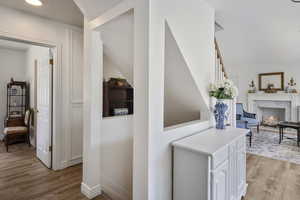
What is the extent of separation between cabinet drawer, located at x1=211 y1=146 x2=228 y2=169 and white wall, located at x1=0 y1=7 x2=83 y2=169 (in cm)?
238

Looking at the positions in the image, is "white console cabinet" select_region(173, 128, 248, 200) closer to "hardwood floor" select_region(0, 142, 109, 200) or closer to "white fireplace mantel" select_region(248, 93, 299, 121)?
"hardwood floor" select_region(0, 142, 109, 200)

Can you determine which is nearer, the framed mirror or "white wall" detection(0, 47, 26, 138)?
"white wall" detection(0, 47, 26, 138)

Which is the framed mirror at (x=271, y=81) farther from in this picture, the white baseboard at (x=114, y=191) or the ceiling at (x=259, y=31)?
the white baseboard at (x=114, y=191)

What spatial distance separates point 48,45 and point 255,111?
6.91 meters

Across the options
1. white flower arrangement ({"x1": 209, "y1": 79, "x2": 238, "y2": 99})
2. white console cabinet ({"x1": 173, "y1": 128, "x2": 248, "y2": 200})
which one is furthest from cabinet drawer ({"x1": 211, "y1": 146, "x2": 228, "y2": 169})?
white flower arrangement ({"x1": 209, "y1": 79, "x2": 238, "y2": 99})

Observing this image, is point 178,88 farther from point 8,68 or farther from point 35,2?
point 8,68

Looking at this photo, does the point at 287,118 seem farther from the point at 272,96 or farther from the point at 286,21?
the point at 286,21

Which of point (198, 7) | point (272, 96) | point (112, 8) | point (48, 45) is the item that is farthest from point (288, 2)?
point (272, 96)

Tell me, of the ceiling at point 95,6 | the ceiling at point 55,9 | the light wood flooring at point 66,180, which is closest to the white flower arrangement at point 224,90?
the light wood flooring at point 66,180

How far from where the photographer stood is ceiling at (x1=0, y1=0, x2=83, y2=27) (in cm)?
208

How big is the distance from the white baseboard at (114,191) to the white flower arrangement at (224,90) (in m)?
1.62

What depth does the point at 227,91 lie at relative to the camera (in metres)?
1.97

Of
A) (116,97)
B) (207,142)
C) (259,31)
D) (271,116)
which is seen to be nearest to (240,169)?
(207,142)

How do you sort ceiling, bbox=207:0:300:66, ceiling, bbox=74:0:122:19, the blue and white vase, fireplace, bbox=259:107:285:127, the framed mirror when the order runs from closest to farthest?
ceiling, bbox=74:0:122:19 < the blue and white vase < ceiling, bbox=207:0:300:66 < the framed mirror < fireplace, bbox=259:107:285:127
